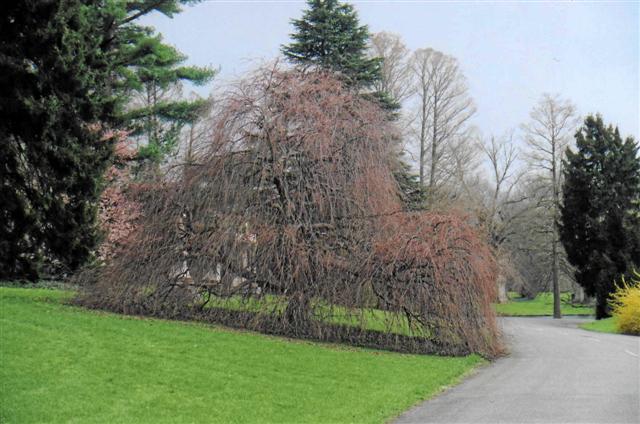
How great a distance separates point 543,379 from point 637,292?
1480cm

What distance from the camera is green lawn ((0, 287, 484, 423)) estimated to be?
24.4 ft

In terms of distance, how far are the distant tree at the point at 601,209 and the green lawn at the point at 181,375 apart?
71.2ft

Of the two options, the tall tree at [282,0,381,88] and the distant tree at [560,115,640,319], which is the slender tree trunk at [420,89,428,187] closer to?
the distant tree at [560,115,640,319]

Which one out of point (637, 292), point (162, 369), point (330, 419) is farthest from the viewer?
point (637, 292)

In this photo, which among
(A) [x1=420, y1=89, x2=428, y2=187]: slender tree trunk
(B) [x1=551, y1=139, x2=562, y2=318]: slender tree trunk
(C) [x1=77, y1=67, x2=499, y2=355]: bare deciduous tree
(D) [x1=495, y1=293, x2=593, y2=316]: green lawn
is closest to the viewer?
(C) [x1=77, y1=67, x2=499, y2=355]: bare deciduous tree

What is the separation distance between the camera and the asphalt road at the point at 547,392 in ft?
27.1

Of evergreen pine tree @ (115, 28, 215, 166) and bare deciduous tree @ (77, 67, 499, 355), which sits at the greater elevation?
evergreen pine tree @ (115, 28, 215, 166)

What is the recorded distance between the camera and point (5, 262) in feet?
40.9

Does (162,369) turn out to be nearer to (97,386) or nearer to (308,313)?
(97,386)

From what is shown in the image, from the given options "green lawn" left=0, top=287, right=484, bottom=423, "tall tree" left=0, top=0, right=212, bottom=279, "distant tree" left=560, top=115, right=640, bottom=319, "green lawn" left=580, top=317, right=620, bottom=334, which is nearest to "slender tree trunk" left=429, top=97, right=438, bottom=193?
"distant tree" left=560, top=115, right=640, bottom=319

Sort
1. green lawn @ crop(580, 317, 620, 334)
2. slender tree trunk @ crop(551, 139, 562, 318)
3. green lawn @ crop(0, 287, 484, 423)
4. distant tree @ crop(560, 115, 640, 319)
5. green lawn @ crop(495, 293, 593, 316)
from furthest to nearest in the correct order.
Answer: green lawn @ crop(495, 293, 593, 316) → slender tree trunk @ crop(551, 139, 562, 318) → distant tree @ crop(560, 115, 640, 319) → green lawn @ crop(580, 317, 620, 334) → green lawn @ crop(0, 287, 484, 423)

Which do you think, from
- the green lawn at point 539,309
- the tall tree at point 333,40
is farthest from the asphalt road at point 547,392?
the green lawn at point 539,309

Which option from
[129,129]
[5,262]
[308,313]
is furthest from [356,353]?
[129,129]

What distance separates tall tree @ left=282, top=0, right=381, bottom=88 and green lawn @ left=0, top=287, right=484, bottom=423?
1764cm
